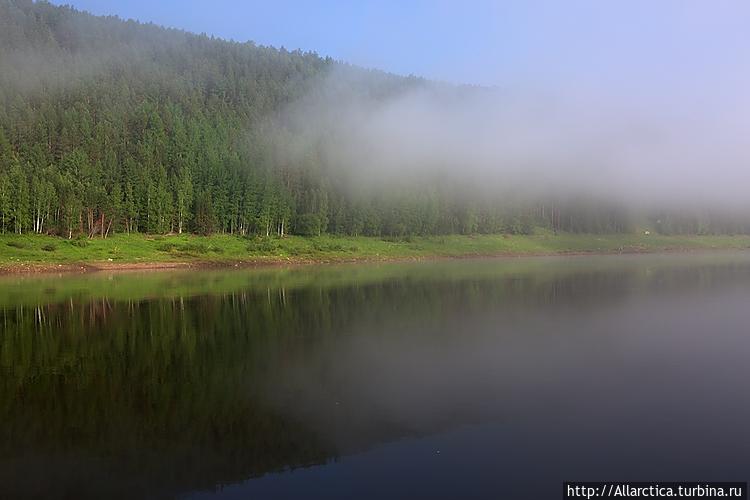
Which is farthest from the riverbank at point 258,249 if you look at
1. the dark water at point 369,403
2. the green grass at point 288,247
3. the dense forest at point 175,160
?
the dark water at point 369,403

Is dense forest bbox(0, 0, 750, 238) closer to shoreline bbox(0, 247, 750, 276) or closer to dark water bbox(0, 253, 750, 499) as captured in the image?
shoreline bbox(0, 247, 750, 276)

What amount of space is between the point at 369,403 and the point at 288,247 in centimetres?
7394

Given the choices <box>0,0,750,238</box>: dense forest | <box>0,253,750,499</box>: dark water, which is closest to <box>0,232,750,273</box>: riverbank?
<box>0,0,750,238</box>: dense forest

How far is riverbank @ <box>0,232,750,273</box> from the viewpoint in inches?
2506

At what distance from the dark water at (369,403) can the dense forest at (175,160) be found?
210 ft

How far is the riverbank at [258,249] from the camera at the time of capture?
63.7m

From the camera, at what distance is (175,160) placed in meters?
107

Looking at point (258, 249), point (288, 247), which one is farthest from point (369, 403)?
point (288, 247)

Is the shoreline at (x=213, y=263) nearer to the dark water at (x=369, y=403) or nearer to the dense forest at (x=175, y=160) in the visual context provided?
the dense forest at (x=175, y=160)

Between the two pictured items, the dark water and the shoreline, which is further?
the shoreline

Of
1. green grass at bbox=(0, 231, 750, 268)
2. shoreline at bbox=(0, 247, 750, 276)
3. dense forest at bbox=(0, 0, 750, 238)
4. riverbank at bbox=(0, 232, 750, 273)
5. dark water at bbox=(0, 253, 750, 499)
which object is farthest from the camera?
dense forest at bbox=(0, 0, 750, 238)

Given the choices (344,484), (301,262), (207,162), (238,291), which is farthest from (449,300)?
(207,162)

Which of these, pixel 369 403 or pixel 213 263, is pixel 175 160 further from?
pixel 369 403

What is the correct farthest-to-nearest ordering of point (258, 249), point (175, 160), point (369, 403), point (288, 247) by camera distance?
point (175, 160) → point (288, 247) → point (258, 249) → point (369, 403)
